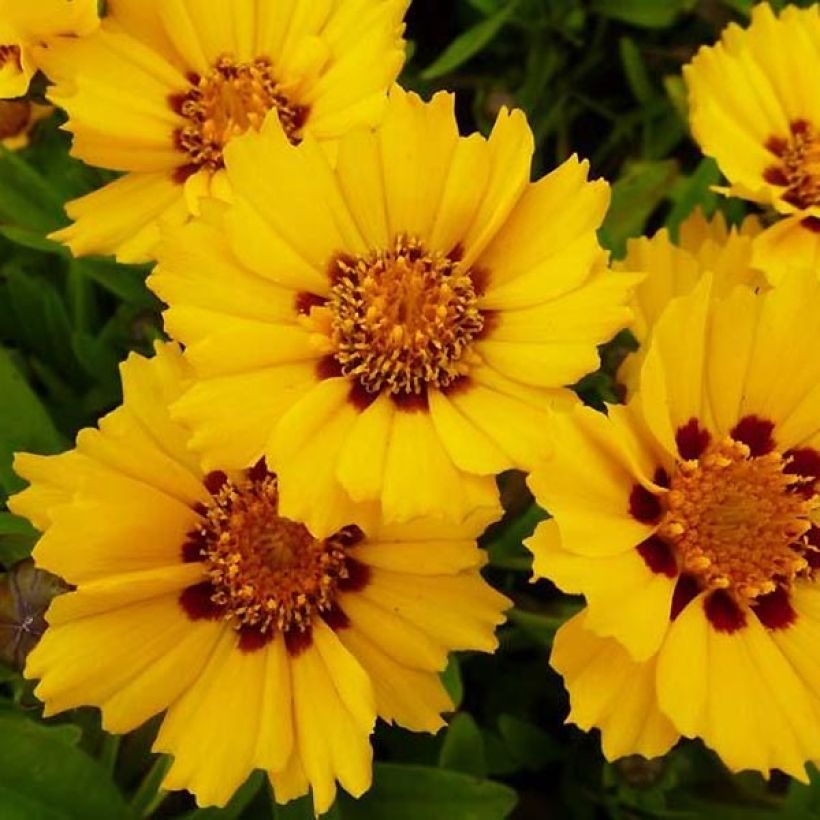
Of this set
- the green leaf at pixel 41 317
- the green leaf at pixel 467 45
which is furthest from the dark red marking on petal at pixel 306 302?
the green leaf at pixel 467 45

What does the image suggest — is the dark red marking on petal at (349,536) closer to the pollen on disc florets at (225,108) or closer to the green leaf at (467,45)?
the pollen on disc florets at (225,108)

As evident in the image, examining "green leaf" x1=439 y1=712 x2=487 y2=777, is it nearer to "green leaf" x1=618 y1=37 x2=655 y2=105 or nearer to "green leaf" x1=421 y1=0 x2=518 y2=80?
"green leaf" x1=421 y1=0 x2=518 y2=80

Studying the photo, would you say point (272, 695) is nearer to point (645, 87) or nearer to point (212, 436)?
point (212, 436)

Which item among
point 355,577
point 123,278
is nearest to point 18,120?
point 123,278

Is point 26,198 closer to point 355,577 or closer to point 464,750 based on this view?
point 355,577

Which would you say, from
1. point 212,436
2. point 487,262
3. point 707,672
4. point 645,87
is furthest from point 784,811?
point 645,87
